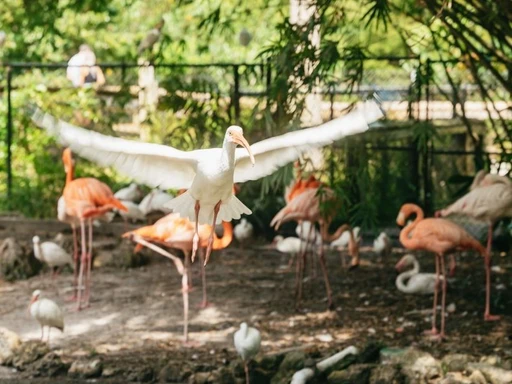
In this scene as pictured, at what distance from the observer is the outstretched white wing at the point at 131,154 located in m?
5.09

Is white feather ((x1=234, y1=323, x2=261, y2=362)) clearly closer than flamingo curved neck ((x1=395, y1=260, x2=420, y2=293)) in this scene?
Yes

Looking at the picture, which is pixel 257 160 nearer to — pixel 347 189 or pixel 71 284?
pixel 347 189

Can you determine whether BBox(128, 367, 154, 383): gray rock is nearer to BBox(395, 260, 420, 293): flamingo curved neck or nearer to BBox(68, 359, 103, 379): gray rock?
BBox(68, 359, 103, 379): gray rock

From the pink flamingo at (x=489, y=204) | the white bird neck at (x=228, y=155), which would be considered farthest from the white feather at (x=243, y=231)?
the white bird neck at (x=228, y=155)

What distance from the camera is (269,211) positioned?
42.3 feet

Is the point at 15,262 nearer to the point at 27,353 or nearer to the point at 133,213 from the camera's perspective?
the point at 133,213

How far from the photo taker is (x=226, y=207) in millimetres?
6121

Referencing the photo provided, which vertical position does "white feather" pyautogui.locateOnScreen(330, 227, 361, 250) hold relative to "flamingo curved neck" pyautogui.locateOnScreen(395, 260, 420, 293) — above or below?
above

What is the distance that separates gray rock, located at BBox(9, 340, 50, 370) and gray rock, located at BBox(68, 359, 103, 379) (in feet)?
1.01

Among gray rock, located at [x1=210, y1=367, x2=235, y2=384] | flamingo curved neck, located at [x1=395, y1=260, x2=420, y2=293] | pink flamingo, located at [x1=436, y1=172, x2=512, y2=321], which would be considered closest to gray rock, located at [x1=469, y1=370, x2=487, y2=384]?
gray rock, located at [x1=210, y1=367, x2=235, y2=384]

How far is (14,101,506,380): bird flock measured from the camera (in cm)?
538

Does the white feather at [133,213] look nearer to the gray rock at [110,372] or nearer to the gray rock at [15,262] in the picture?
the gray rock at [15,262]

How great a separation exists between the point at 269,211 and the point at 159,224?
12.8ft

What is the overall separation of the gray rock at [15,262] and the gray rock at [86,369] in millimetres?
3458
